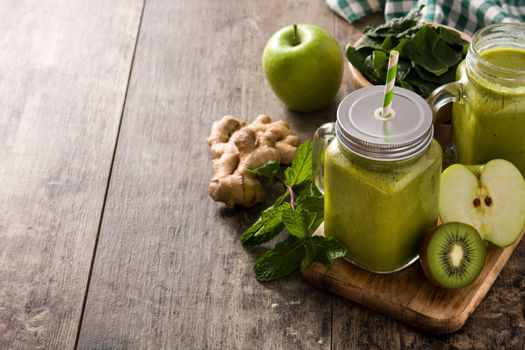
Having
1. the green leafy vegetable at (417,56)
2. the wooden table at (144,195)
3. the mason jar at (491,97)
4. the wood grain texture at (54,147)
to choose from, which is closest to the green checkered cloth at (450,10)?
the wooden table at (144,195)

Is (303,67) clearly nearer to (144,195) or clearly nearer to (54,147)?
(144,195)

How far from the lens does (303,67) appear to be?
1.40 m

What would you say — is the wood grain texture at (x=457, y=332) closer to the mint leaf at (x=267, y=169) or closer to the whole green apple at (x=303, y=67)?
the mint leaf at (x=267, y=169)

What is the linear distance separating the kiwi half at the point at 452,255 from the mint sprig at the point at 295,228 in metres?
0.13

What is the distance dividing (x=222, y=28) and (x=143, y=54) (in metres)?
0.18

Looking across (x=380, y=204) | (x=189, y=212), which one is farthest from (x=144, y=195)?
(x=380, y=204)

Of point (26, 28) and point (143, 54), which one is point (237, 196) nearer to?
point (143, 54)

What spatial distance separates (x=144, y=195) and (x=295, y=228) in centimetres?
32

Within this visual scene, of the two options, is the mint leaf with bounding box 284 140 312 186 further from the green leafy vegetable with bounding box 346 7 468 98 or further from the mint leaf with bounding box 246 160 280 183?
the green leafy vegetable with bounding box 346 7 468 98

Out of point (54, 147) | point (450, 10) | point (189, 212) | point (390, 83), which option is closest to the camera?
point (390, 83)

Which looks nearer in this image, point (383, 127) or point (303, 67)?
point (383, 127)

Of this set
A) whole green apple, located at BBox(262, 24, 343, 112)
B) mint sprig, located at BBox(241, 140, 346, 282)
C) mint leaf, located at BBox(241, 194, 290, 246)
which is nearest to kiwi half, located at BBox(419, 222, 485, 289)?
mint sprig, located at BBox(241, 140, 346, 282)

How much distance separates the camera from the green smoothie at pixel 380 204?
40.6 inches

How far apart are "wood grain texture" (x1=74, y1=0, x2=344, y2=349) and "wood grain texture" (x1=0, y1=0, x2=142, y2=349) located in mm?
37
